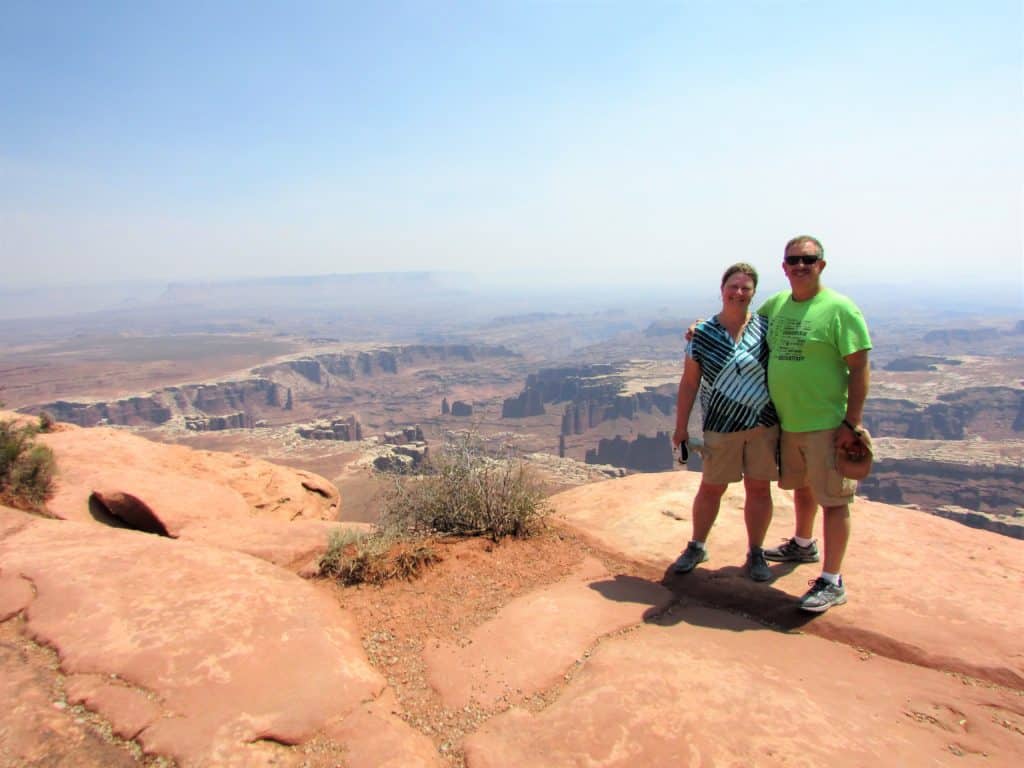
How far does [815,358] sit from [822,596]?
1.21 metres

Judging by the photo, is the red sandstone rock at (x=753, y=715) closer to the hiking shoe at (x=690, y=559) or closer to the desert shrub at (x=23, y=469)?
the hiking shoe at (x=690, y=559)

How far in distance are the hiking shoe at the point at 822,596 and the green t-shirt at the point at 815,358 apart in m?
0.80

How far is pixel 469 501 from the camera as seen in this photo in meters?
3.97

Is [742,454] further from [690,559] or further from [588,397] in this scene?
[588,397]

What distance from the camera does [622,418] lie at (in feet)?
204

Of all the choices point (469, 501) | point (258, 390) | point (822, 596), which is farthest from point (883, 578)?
point (258, 390)

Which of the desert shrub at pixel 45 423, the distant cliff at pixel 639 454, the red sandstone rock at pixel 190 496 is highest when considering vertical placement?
the desert shrub at pixel 45 423

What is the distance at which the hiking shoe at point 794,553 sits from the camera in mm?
3398

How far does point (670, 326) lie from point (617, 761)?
477 ft

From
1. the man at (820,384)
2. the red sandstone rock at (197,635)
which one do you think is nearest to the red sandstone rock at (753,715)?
the man at (820,384)

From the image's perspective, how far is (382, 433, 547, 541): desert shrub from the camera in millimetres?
3893

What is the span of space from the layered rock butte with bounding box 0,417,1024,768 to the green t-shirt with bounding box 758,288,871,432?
3.30 ft

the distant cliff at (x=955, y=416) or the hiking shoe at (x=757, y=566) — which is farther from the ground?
the hiking shoe at (x=757, y=566)

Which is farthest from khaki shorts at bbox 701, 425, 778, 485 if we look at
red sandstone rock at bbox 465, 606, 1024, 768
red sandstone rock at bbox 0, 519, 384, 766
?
red sandstone rock at bbox 0, 519, 384, 766
